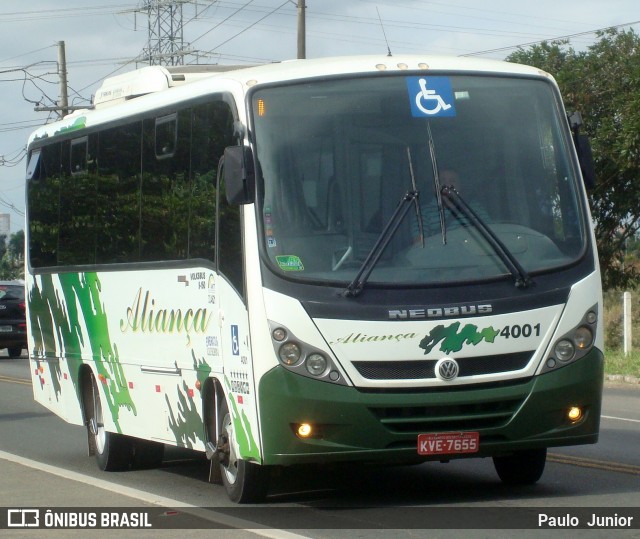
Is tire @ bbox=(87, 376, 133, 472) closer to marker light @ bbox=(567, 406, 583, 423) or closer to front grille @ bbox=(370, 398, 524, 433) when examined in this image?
front grille @ bbox=(370, 398, 524, 433)

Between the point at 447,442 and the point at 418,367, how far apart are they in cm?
53

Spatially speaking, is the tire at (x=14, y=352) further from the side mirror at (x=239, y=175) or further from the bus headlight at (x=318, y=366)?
the bus headlight at (x=318, y=366)

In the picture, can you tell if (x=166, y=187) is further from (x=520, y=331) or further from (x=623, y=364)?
(x=623, y=364)

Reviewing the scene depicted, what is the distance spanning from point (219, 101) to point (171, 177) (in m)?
1.22

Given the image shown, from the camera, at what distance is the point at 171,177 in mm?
10844

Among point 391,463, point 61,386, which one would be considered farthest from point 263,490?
point 61,386

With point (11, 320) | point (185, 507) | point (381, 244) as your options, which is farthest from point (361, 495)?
point (11, 320)

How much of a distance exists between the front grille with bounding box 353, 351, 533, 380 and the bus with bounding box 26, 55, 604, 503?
12 millimetres

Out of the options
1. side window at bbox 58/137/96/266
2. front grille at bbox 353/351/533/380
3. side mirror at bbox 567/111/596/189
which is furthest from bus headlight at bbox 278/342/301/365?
side window at bbox 58/137/96/266

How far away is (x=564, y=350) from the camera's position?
9.01m

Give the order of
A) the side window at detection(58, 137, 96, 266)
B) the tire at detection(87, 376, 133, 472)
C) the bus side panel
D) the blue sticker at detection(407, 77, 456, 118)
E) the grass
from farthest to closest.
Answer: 1. the grass
2. the side window at detection(58, 137, 96, 266)
3. the tire at detection(87, 376, 133, 472)
4. the bus side panel
5. the blue sticker at detection(407, 77, 456, 118)

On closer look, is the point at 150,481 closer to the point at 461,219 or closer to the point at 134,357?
the point at 134,357

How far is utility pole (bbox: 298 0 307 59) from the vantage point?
30312 millimetres

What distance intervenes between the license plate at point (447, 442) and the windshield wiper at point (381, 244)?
102cm
